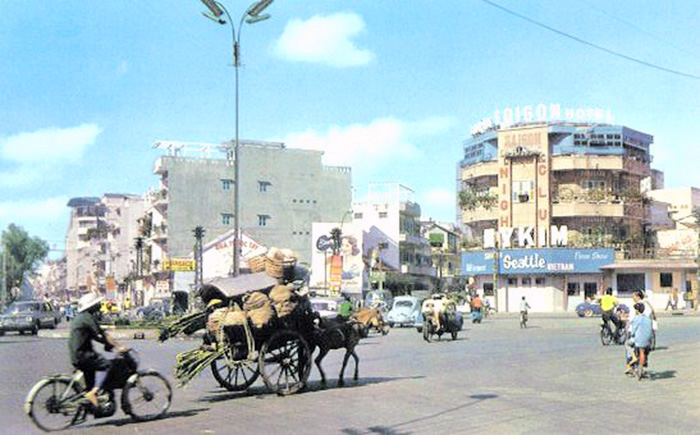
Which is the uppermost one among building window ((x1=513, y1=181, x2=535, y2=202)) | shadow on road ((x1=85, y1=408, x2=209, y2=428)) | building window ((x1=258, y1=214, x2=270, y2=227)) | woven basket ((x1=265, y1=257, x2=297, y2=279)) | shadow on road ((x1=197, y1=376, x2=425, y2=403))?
building window ((x1=513, y1=181, x2=535, y2=202))

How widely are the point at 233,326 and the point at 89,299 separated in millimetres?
2652

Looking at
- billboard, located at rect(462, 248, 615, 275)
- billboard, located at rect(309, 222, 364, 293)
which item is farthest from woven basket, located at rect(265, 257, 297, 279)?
billboard, located at rect(309, 222, 364, 293)

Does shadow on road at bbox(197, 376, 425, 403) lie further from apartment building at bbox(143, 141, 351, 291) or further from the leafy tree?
the leafy tree

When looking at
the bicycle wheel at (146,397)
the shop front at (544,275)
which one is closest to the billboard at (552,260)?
the shop front at (544,275)

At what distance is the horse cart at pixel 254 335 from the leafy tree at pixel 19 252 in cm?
11361

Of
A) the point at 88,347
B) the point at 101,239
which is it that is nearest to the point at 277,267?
the point at 88,347

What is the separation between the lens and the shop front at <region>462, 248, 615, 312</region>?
68438mm

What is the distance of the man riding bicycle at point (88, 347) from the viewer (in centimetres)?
1041

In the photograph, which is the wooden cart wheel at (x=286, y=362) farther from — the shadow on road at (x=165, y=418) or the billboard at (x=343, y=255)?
the billboard at (x=343, y=255)

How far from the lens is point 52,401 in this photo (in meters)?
10.3

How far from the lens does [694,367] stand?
18.2 meters

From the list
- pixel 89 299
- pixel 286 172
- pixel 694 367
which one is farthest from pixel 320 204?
pixel 89 299

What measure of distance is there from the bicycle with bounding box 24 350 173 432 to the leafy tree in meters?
116

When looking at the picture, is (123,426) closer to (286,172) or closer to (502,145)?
(502,145)
